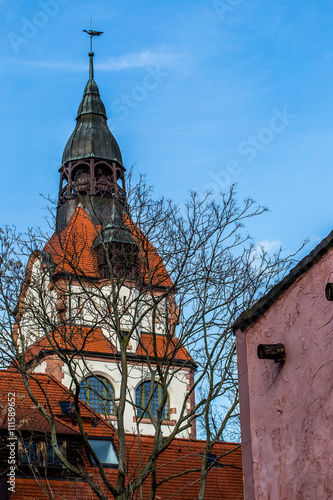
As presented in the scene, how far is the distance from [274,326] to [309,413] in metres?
1.28

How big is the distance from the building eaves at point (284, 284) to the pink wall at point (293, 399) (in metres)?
0.05

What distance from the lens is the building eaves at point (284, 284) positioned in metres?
7.68

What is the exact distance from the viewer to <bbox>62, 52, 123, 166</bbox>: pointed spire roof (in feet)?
135

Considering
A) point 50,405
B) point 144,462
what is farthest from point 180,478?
point 50,405

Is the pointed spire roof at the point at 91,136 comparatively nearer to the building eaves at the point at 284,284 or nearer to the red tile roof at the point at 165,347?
the red tile roof at the point at 165,347

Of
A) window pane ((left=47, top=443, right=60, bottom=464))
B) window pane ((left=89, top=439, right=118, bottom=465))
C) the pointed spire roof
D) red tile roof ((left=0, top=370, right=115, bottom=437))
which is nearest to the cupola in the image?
the pointed spire roof

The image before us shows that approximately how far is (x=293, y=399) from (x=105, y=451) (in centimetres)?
1283

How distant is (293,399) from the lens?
778cm

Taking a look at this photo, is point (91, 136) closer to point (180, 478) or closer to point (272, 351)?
point (180, 478)

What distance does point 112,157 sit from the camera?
41094 mm

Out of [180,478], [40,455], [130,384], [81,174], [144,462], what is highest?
[81,174]

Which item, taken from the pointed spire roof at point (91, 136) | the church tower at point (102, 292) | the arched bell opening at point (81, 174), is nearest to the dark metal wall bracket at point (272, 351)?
the church tower at point (102, 292)

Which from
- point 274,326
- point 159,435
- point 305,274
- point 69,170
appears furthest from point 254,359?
point 69,170

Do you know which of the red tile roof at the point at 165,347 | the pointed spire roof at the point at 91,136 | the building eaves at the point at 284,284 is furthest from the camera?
the pointed spire roof at the point at 91,136
